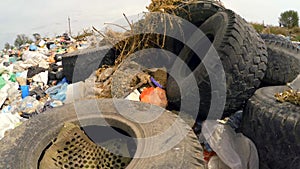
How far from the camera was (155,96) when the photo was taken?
8.96 ft

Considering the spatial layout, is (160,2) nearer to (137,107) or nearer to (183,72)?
(183,72)

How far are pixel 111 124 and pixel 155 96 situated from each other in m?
1.07

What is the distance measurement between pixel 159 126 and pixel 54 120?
0.70m

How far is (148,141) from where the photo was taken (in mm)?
1456

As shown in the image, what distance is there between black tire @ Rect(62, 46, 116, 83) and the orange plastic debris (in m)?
0.95

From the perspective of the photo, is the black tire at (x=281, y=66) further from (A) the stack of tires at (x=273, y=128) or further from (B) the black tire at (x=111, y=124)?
(B) the black tire at (x=111, y=124)

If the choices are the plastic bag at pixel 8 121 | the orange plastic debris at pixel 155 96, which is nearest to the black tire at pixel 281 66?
the orange plastic debris at pixel 155 96

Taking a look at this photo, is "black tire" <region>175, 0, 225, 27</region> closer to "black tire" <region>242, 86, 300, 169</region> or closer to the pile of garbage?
"black tire" <region>242, 86, 300, 169</region>

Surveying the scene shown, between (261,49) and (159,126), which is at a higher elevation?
(261,49)

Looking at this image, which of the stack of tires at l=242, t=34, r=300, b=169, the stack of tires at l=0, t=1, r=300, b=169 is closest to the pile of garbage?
the stack of tires at l=0, t=1, r=300, b=169

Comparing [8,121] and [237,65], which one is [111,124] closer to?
[237,65]

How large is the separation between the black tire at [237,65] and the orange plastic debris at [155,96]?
0.44 meters

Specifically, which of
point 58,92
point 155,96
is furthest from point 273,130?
point 58,92

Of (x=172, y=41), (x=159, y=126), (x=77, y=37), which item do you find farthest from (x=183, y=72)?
(x=77, y=37)
